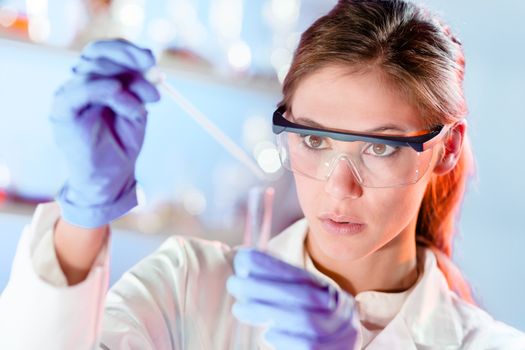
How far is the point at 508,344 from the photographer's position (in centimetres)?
189

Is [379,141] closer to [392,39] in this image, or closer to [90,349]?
[392,39]

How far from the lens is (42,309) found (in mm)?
1472

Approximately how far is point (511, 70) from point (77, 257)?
2506mm

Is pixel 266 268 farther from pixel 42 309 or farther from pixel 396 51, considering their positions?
pixel 396 51

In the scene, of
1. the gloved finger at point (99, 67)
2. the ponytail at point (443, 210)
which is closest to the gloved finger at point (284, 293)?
the gloved finger at point (99, 67)

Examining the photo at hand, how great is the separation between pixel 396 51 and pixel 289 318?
68cm

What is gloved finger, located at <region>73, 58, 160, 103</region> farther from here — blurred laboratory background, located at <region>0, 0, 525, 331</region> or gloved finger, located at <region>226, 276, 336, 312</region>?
blurred laboratory background, located at <region>0, 0, 525, 331</region>

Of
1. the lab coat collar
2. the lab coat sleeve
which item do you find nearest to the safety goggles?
the lab coat collar

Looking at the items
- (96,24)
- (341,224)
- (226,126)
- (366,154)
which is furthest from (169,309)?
(226,126)

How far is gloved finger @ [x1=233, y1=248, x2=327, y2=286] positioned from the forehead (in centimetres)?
37

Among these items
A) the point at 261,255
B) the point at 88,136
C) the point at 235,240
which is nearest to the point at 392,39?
the point at 261,255

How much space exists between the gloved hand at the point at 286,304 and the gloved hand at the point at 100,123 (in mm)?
282

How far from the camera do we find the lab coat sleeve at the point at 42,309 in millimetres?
1466

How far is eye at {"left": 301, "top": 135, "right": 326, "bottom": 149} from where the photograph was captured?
1802mm
